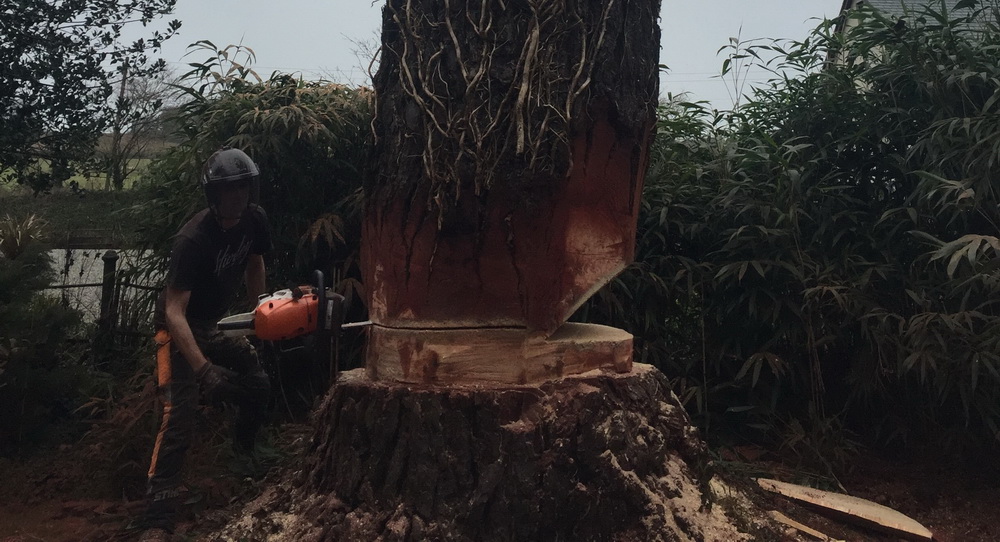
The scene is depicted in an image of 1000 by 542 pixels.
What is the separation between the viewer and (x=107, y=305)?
3.87 m

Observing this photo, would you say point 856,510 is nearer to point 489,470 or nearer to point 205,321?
point 489,470

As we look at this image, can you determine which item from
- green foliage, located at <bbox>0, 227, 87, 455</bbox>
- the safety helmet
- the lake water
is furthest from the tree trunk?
the lake water

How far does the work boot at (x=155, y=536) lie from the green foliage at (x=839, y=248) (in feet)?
5.91

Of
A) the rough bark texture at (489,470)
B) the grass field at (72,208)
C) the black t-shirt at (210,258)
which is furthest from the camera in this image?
the grass field at (72,208)

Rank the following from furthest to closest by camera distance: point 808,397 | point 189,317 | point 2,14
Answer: point 2,14 < point 808,397 < point 189,317

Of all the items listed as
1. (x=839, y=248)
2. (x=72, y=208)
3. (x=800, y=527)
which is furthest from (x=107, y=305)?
A: (x=839, y=248)

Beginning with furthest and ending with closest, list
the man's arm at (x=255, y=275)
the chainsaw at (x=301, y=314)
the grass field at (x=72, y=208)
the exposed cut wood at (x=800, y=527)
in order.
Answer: the grass field at (x=72, y=208)
the man's arm at (x=255, y=275)
the exposed cut wood at (x=800, y=527)
the chainsaw at (x=301, y=314)

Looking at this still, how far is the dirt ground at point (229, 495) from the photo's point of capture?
242cm

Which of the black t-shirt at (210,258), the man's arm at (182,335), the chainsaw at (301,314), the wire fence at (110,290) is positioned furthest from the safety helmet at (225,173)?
the wire fence at (110,290)

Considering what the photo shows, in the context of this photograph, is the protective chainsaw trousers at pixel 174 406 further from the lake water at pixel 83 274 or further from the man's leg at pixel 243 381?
the lake water at pixel 83 274

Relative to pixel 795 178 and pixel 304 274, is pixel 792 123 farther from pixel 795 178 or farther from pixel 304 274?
pixel 304 274

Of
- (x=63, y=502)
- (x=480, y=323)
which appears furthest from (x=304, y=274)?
(x=480, y=323)

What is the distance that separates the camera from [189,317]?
254cm

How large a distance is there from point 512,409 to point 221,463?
1.53 m
